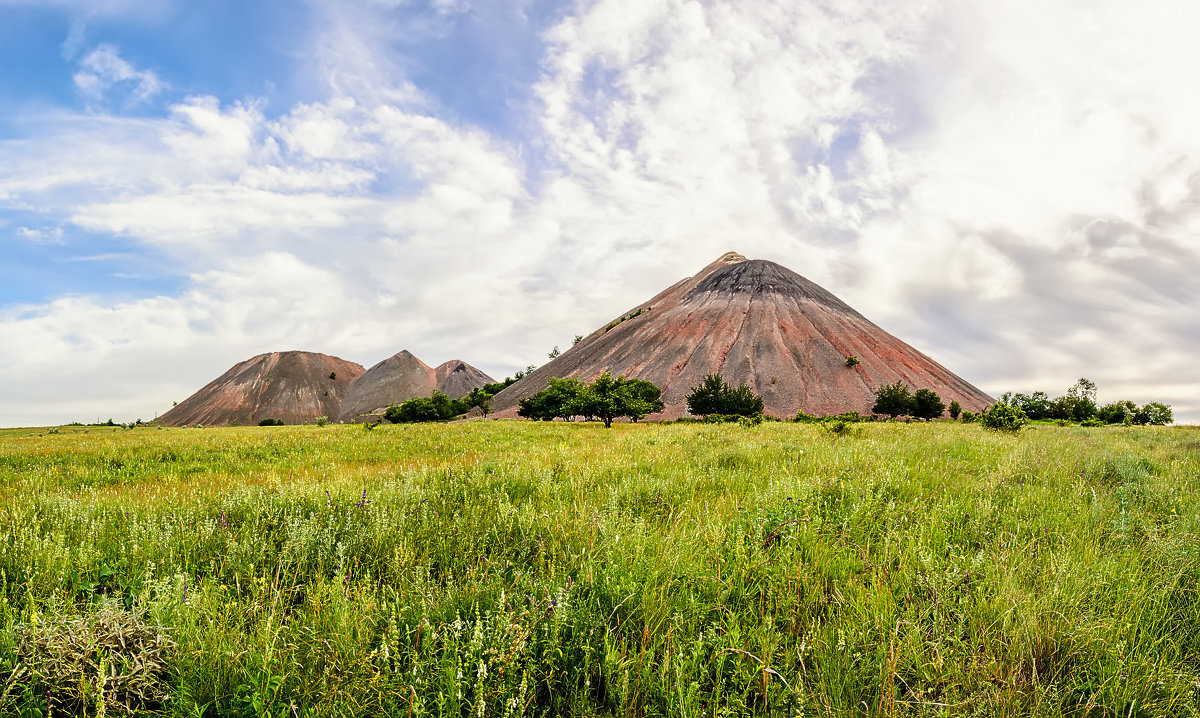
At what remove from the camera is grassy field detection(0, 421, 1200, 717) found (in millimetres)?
2039

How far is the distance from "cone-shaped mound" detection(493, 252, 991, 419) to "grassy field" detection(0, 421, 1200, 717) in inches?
3793

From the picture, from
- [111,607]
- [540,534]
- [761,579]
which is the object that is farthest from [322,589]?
[761,579]

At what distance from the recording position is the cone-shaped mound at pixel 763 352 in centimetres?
10788

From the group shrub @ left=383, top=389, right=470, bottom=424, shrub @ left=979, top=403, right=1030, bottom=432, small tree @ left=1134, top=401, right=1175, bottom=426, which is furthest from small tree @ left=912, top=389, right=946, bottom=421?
shrub @ left=383, top=389, right=470, bottom=424

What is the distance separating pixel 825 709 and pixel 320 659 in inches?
86.2

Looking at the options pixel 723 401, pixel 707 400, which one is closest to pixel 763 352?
pixel 707 400

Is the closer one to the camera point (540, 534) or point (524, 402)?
point (540, 534)

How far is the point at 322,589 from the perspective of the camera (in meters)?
2.81

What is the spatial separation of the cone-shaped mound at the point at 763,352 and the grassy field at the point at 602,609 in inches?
3793

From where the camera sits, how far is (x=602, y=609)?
2.56m

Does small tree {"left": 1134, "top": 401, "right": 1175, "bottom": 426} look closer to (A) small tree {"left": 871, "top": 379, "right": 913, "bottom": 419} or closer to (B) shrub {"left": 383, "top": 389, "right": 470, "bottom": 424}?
(A) small tree {"left": 871, "top": 379, "right": 913, "bottom": 419}

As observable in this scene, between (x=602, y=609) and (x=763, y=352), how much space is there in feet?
402

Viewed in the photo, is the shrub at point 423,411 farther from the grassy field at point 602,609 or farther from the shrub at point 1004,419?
the grassy field at point 602,609

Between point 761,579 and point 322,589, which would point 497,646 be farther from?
point 761,579
